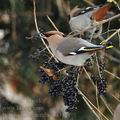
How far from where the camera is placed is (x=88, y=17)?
122 inches

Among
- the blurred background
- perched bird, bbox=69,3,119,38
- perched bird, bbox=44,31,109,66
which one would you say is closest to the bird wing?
perched bird, bbox=44,31,109,66

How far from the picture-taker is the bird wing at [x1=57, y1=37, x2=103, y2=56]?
94.6 inches

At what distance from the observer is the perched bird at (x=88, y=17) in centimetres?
270

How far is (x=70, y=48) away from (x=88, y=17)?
56 cm

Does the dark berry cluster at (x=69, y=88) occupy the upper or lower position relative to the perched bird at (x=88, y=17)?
lower

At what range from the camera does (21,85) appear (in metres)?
4.61

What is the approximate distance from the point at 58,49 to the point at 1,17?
218cm

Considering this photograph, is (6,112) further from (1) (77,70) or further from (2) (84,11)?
(1) (77,70)

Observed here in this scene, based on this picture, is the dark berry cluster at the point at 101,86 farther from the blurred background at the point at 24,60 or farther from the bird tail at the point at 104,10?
the blurred background at the point at 24,60

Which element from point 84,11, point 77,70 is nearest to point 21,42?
point 84,11

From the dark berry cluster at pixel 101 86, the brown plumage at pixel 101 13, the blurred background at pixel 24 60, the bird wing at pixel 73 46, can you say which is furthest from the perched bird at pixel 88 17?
the blurred background at pixel 24 60

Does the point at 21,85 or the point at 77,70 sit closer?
the point at 77,70

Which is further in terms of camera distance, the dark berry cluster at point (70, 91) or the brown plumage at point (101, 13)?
the brown plumage at point (101, 13)

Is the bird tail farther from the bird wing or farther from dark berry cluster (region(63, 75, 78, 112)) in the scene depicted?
dark berry cluster (region(63, 75, 78, 112))
